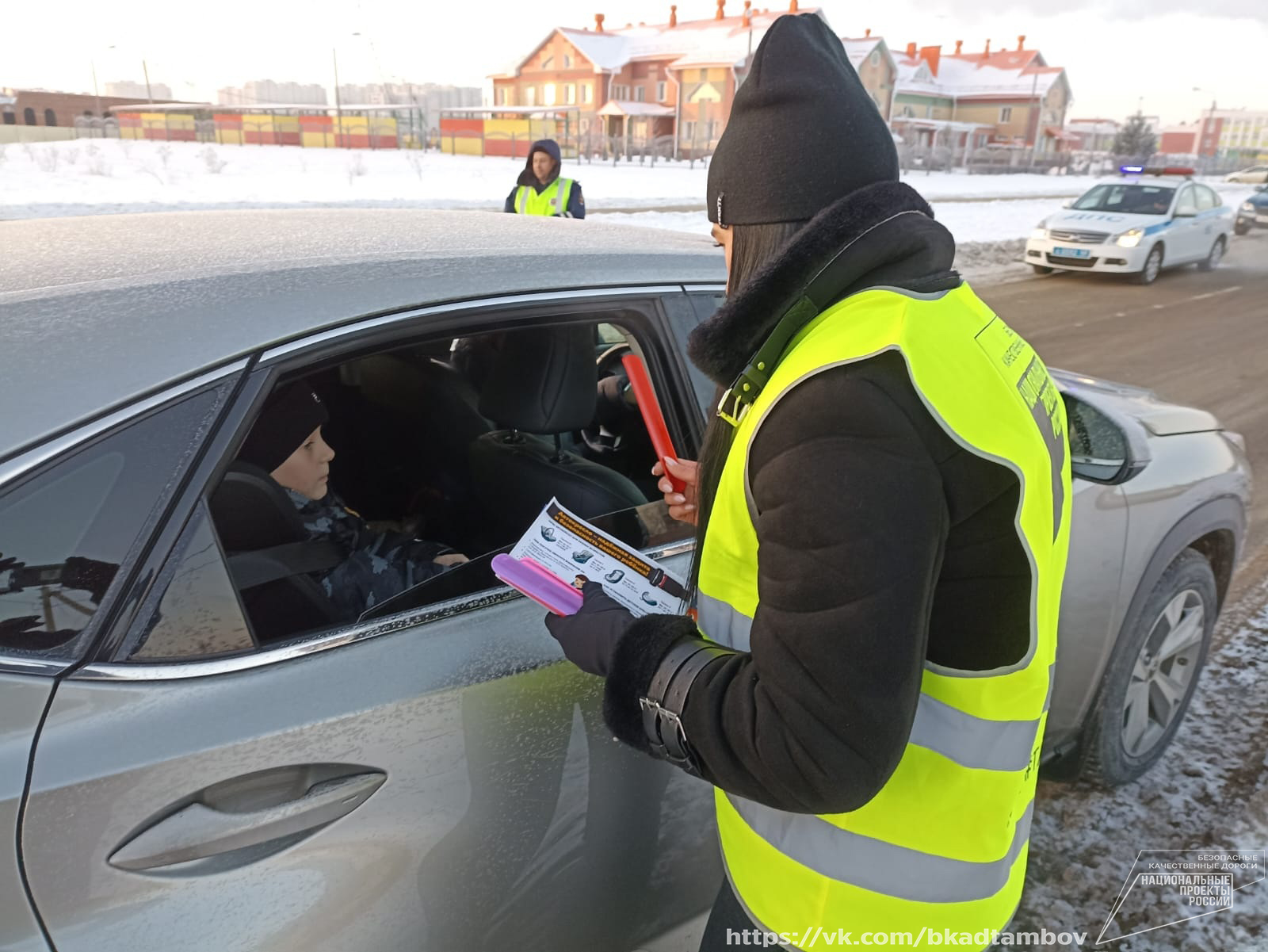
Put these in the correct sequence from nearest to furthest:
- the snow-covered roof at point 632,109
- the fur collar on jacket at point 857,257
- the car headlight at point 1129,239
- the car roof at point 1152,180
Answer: the fur collar on jacket at point 857,257
the car headlight at point 1129,239
the car roof at point 1152,180
the snow-covered roof at point 632,109

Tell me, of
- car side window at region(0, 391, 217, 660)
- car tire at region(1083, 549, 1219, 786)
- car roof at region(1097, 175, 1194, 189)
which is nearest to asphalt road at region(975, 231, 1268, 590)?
Answer: car roof at region(1097, 175, 1194, 189)

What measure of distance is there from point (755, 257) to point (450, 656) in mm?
740

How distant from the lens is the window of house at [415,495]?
122 centimetres

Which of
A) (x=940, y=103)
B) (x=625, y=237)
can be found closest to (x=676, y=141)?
(x=940, y=103)

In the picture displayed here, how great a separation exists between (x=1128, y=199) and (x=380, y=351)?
1552 cm

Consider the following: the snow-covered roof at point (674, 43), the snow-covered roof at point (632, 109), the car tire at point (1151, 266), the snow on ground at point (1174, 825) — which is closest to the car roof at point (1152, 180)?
the car tire at point (1151, 266)

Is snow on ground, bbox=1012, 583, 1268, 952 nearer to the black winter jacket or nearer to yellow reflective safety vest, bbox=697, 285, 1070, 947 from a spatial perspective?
yellow reflective safety vest, bbox=697, 285, 1070, 947

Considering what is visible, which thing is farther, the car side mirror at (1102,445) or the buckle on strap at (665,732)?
the car side mirror at (1102,445)

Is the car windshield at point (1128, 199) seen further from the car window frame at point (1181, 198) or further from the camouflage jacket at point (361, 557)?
the camouflage jacket at point (361, 557)

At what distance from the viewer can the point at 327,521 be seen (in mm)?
2068

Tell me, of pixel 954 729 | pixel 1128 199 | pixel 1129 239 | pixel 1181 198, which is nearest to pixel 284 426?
pixel 954 729

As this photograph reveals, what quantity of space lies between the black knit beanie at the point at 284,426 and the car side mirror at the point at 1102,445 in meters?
1.78

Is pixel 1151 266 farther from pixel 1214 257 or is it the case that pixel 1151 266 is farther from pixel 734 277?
pixel 734 277

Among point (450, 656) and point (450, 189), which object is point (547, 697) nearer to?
point (450, 656)
